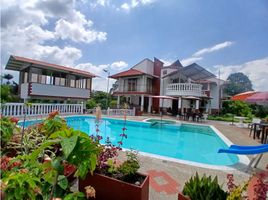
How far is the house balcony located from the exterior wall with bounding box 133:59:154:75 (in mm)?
10072

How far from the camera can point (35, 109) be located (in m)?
14.8

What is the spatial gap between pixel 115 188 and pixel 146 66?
26523 millimetres

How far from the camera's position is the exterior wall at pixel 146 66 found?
2842 cm

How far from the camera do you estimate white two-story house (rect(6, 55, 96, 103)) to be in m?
16.8

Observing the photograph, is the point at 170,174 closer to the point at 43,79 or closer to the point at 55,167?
the point at 55,167

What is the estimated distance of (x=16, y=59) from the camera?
53.7ft

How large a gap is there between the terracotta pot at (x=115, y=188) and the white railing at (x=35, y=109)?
835cm

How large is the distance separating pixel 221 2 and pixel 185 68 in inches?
618

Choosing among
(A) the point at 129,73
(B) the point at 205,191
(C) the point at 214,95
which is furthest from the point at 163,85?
(B) the point at 205,191

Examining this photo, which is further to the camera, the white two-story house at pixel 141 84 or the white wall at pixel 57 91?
the white two-story house at pixel 141 84

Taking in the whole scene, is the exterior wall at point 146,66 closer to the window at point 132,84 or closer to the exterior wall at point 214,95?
the window at point 132,84

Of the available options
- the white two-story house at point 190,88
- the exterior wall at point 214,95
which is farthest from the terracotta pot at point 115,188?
the exterior wall at point 214,95

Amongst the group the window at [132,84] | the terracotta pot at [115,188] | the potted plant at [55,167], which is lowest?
the terracotta pot at [115,188]

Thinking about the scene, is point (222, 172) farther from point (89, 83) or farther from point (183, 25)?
point (89, 83)
